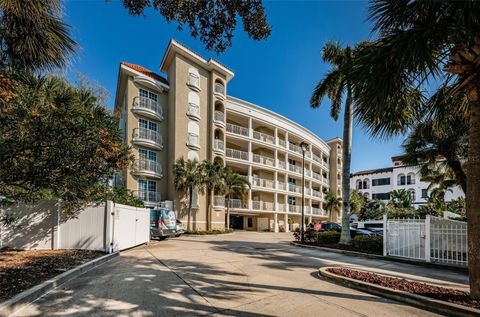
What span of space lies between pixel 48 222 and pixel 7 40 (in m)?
8.24

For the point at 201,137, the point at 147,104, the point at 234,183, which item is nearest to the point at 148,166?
the point at 147,104

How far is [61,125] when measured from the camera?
25.0 feet

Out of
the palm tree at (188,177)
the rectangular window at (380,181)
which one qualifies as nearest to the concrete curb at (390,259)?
the palm tree at (188,177)

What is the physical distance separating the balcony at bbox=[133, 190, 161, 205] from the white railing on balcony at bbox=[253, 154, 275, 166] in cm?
1320

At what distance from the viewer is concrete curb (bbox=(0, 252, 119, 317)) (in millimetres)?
4769

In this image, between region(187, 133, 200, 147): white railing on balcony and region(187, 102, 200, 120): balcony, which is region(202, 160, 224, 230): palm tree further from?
region(187, 102, 200, 120): balcony

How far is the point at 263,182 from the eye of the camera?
35531 mm

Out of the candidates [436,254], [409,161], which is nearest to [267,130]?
[409,161]

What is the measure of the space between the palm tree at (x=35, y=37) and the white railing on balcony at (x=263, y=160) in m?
30.3

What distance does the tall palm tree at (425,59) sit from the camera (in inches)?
191

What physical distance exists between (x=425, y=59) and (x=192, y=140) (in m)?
25.5

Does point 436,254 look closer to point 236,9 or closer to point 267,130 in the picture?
point 236,9

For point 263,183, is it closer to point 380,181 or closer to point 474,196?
point 474,196

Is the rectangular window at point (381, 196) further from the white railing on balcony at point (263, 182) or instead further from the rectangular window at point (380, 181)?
the white railing on balcony at point (263, 182)
